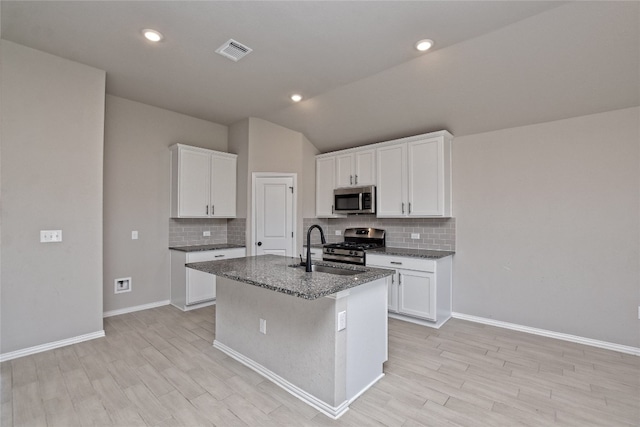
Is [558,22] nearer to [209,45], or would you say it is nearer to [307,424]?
[209,45]

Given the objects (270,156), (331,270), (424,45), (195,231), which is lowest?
(331,270)

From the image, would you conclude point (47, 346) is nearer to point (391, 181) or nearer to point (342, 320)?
point (342, 320)

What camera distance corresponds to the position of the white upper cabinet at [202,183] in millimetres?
4391

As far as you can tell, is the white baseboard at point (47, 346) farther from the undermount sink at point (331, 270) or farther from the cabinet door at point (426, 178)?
the cabinet door at point (426, 178)

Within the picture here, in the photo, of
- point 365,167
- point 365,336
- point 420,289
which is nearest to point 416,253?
point 420,289

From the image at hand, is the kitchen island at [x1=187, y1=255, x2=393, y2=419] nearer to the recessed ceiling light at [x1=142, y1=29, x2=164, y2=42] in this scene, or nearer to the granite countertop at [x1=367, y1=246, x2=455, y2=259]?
the granite countertop at [x1=367, y1=246, x2=455, y2=259]

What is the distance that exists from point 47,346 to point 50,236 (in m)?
1.07

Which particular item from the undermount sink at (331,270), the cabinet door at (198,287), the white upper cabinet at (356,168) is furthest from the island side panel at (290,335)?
the white upper cabinet at (356,168)

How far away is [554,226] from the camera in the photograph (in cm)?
337

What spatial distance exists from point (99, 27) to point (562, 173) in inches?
187

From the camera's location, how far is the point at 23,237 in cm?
287

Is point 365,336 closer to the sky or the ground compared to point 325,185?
closer to the ground

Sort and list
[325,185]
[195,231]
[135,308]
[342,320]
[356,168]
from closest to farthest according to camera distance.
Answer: [342,320] → [135,308] → [356,168] → [195,231] → [325,185]

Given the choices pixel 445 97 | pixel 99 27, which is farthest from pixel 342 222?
pixel 99 27
